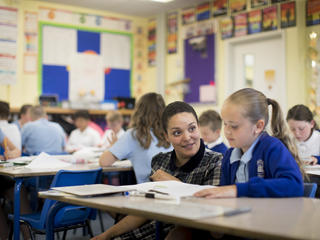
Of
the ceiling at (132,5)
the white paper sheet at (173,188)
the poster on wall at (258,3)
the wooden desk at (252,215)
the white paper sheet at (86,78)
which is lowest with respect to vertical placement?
the wooden desk at (252,215)

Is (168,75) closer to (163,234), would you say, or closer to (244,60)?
(244,60)

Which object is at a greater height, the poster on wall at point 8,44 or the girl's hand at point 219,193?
the poster on wall at point 8,44

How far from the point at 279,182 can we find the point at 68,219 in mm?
1644

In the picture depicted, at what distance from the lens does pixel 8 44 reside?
7383mm

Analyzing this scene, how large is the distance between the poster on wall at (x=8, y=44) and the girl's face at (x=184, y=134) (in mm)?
5811

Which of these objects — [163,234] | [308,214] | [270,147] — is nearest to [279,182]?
[270,147]

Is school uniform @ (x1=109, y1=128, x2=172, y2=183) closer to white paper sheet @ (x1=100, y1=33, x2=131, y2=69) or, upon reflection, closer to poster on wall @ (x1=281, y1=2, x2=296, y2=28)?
→ poster on wall @ (x1=281, y1=2, x2=296, y2=28)

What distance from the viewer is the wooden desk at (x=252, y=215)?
3.55ft

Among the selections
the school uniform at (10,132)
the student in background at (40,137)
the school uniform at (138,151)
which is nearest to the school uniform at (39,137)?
the student in background at (40,137)

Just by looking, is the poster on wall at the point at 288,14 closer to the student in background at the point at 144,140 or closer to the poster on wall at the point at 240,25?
the poster on wall at the point at 240,25

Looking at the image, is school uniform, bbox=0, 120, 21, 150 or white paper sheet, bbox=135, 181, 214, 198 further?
school uniform, bbox=0, 120, 21, 150

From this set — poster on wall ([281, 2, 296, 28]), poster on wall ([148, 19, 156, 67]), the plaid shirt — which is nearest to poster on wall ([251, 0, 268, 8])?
poster on wall ([281, 2, 296, 28])

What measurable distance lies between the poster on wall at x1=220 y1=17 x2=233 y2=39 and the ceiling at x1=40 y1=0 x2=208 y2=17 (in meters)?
0.65

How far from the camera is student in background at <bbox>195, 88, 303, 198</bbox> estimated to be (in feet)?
5.29
